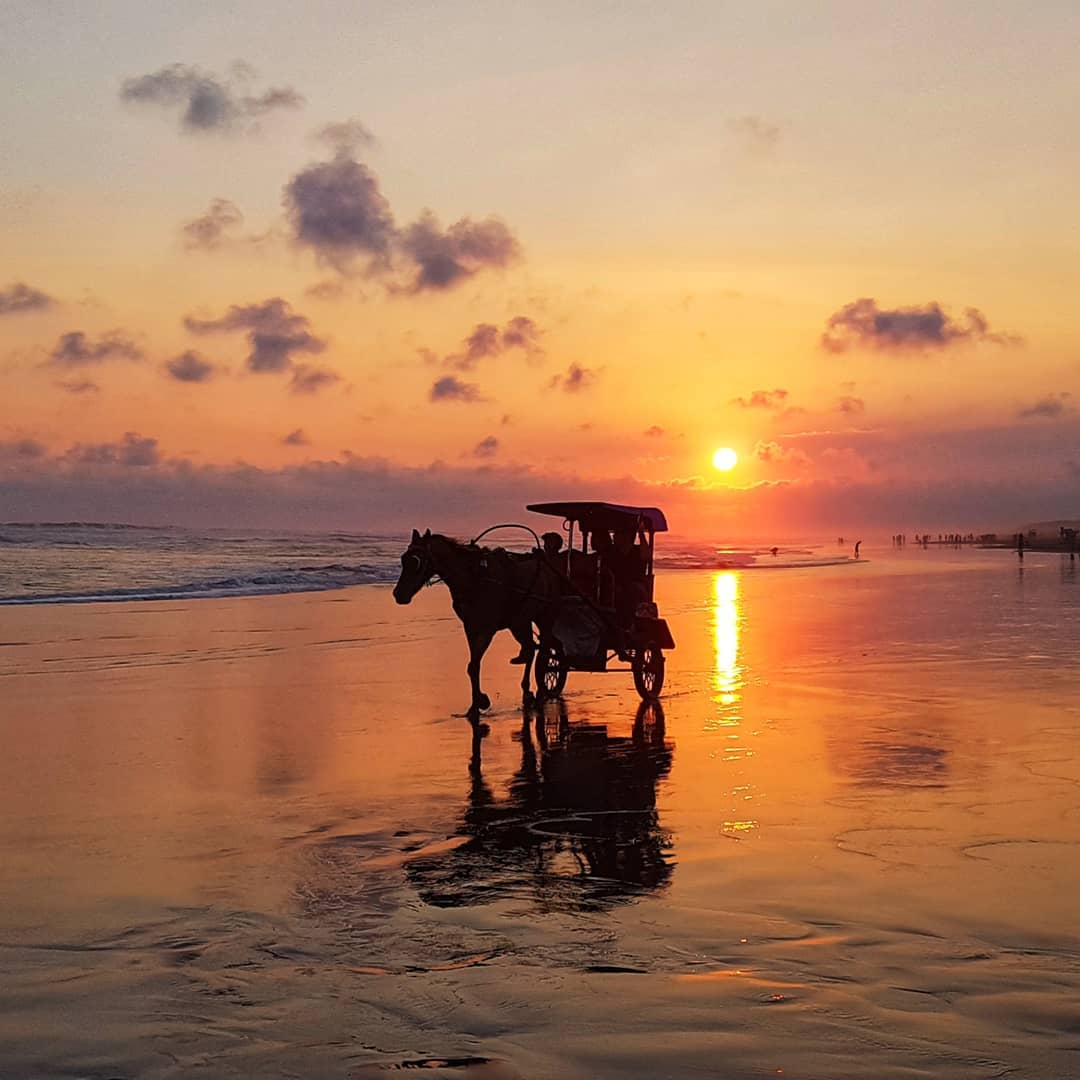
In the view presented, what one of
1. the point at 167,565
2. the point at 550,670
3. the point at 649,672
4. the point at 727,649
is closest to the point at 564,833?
the point at 550,670

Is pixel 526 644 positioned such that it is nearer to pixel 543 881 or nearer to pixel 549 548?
pixel 549 548

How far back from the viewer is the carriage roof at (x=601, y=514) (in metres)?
16.9

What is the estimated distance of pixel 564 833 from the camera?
31.8 feet

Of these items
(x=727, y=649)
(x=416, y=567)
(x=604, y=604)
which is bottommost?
(x=727, y=649)

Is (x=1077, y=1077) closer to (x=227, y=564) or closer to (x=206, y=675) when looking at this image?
(x=206, y=675)

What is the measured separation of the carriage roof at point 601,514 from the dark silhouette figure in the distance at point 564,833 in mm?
3687

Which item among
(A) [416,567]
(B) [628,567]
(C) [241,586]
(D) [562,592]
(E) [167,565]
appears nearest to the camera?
(A) [416,567]

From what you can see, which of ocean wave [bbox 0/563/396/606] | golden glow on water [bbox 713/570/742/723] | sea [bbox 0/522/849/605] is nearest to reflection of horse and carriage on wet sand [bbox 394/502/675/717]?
golden glow on water [bbox 713/570/742/723]

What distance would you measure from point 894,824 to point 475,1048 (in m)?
5.21

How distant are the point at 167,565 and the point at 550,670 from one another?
4800cm

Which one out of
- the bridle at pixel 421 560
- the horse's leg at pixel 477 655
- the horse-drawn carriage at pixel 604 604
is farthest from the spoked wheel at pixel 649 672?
the bridle at pixel 421 560

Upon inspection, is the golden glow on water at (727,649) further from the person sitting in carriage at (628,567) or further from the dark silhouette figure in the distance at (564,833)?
the dark silhouette figure in the distance at (564,833)

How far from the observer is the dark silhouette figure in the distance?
7977 mm

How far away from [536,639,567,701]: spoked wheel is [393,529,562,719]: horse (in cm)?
47
